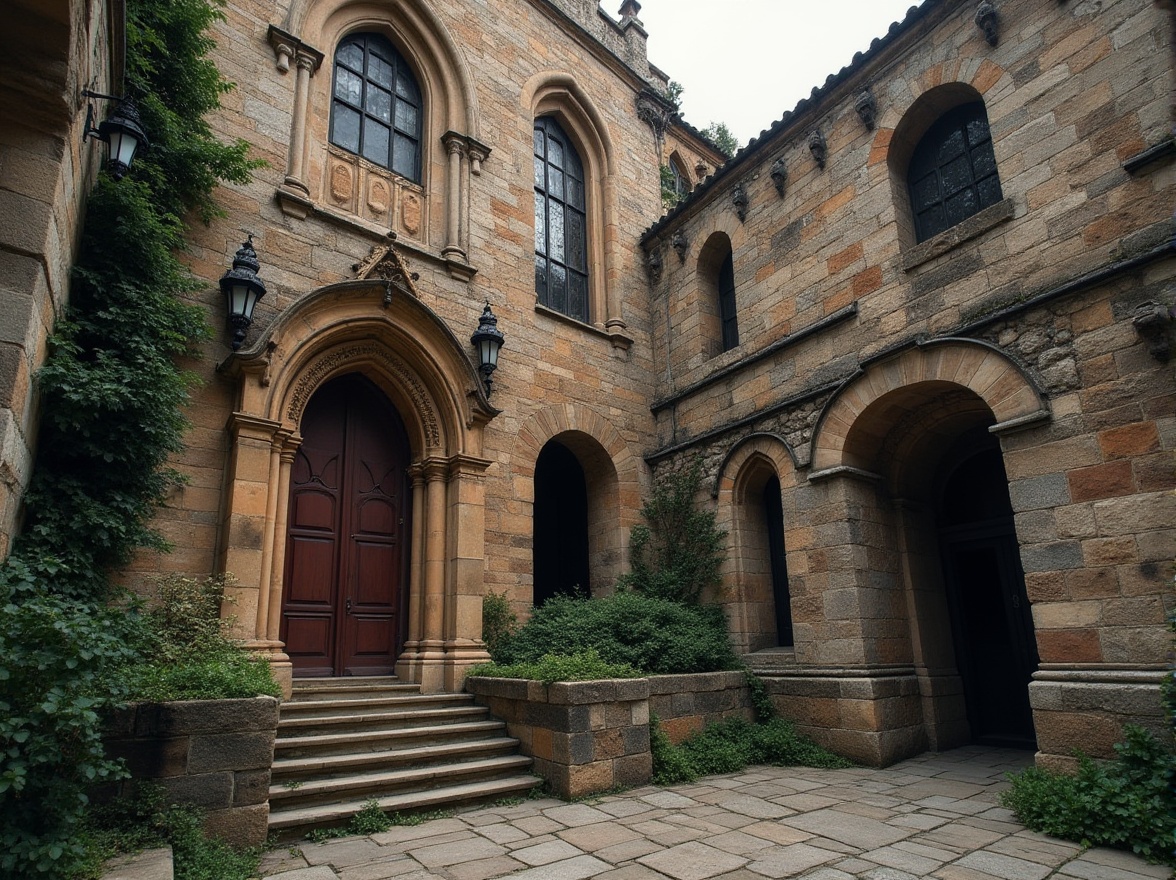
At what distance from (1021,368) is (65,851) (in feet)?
23.9

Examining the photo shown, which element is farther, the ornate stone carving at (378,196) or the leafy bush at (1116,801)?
the ornate stone carving at (378,196)

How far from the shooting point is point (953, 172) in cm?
782

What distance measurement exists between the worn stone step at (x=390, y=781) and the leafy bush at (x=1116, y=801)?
3830mm

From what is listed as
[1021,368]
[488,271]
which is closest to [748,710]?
[1021,368]

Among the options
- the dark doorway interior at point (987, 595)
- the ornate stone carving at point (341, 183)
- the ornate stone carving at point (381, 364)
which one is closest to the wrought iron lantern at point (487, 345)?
the ornate stone carving at point (381, 364)

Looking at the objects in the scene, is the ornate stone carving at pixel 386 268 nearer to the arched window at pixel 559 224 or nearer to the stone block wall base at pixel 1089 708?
the arched window at pixel 559 224

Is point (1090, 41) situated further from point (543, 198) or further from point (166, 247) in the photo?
point (166, 247)

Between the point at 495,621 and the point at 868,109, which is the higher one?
the point at 868,109

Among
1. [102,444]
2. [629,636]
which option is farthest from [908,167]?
[102,444]

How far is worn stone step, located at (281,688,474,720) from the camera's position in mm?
6078

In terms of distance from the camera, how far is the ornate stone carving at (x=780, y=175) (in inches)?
362

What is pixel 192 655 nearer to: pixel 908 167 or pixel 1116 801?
pixel 1116 801

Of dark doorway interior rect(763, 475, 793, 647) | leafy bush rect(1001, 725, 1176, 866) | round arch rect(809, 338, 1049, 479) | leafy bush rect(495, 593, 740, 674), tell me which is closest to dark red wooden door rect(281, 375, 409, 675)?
leafy bush rect(495, 593, 740, 674)

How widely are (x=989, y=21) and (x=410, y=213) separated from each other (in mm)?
6643
